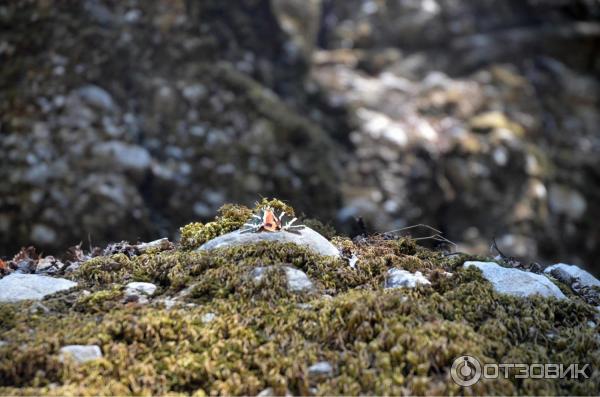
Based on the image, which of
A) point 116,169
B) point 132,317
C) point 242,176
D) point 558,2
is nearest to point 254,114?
point 242,176

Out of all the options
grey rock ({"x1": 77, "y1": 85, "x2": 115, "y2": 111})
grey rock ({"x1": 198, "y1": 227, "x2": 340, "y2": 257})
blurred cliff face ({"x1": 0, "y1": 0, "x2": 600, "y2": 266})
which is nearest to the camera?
grey rock ({"x1": 198, "y1": 227, "x2": 340, "y2": 257})

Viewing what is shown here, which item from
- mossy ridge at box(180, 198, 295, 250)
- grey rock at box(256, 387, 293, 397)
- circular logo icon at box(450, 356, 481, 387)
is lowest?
grey rock at box(256, 387, 293, 397)

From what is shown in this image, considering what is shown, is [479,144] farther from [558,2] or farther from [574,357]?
[574,357]

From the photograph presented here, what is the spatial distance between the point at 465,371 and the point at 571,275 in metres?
2.91

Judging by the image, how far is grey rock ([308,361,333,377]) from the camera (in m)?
3.69

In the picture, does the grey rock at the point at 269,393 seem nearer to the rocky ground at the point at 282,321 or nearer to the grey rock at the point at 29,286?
the rocky ground at the point at 282,321

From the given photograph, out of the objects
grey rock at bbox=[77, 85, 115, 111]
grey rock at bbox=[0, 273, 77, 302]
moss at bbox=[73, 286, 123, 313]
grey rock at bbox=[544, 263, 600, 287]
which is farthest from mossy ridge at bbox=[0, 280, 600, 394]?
grey rock at bbox=[77, 85, 115, 111]

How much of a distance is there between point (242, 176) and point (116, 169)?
2.59m

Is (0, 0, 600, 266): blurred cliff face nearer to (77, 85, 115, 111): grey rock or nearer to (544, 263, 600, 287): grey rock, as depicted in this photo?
(77, 85, 115, 111): grey rock

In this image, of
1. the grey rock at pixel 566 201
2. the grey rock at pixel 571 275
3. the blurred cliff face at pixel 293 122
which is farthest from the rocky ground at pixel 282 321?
the grey rock at pixel 566 201

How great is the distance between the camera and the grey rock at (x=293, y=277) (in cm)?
468

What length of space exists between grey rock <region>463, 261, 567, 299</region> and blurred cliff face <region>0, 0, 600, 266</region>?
403 centimetres

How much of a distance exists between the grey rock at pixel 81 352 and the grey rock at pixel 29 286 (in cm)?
108

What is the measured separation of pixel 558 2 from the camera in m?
18.5
